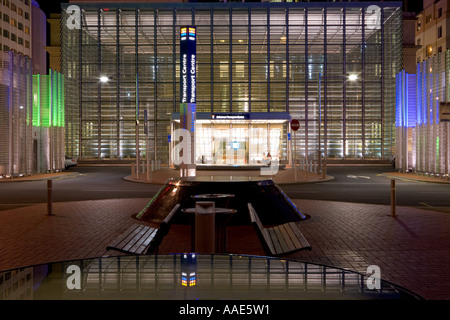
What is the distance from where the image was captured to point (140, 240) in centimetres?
742

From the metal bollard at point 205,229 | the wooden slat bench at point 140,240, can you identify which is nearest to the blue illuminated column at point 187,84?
the wooden slat bench at point 140,240

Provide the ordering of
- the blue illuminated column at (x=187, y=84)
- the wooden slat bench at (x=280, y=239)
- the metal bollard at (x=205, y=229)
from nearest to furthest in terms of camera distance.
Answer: the metal bollard at (x=205, y=229) → the wooden slat bench at (x=280, y=239) → the blue illuminated column at (x=187, y=84)

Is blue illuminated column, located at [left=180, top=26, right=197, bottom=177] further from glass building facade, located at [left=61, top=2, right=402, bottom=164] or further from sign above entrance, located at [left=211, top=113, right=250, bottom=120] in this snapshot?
glass building facade, located at [left=61, top=2, right=402, bottom=164]

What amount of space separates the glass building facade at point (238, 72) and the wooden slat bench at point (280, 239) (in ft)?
150

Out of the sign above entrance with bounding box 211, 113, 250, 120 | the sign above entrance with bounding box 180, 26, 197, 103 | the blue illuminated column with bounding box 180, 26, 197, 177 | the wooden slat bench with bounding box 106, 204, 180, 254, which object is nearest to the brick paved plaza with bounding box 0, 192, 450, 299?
the wooden slat bench with bounding box 106, 204, 180, 254

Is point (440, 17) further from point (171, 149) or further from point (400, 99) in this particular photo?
point (171, 149)

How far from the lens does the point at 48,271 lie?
3506mm

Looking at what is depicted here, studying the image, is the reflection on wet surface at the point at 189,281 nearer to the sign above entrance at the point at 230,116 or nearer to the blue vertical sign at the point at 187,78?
Answer: the blue vertical sign at the point at 187,78

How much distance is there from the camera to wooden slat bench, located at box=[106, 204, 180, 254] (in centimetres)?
664

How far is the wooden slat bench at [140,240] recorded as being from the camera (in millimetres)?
6645

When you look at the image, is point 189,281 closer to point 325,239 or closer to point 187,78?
point 325,239

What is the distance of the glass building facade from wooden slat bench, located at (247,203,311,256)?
150ft

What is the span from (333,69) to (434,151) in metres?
27.9
